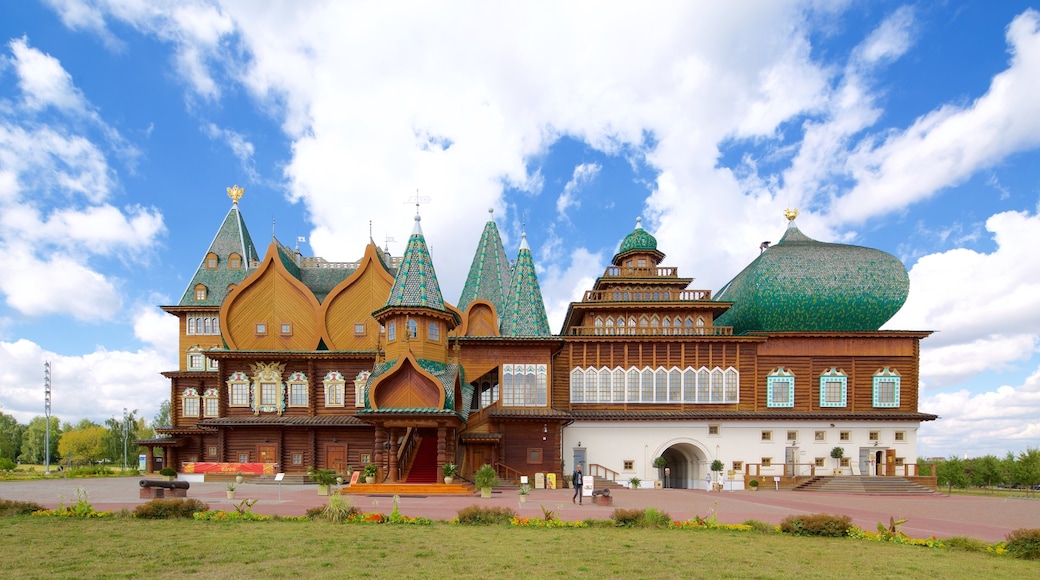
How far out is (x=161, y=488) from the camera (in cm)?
1784

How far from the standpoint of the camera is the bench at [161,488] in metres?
17.2

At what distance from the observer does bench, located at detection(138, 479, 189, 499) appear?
1722 centimetres

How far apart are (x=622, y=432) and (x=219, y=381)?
72.3ft

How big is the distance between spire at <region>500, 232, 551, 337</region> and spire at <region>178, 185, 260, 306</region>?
17623 mm

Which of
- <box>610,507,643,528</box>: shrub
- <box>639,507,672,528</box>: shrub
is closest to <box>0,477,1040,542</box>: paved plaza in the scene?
<box>610,507,643,528</box>: shrub

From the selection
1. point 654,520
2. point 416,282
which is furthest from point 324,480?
point 654,520

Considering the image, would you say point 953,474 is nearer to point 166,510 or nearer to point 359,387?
point 359,387

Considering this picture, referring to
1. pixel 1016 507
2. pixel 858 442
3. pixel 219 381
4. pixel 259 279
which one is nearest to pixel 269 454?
pixel 219 381

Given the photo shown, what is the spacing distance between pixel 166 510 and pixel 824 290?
32.9 m

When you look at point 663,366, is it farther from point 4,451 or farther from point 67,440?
point 4,451

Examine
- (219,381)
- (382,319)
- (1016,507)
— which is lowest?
(1016,507)

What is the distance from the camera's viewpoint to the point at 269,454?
32.0 metres

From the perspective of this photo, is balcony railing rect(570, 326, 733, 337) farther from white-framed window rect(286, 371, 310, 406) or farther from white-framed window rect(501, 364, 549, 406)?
white-framed window rect(286, 371, 310, 406)

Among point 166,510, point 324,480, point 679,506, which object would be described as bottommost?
point 679,506
